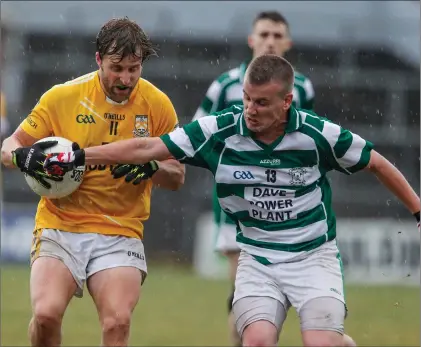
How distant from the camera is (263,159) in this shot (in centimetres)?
589

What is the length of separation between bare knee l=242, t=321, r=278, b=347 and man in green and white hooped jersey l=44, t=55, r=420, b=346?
0.09 meters

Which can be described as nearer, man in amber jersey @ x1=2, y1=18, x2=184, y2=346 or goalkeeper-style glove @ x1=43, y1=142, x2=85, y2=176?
goalkeeper-style glove @ x1=43, y1=142, x2=85, y2=176

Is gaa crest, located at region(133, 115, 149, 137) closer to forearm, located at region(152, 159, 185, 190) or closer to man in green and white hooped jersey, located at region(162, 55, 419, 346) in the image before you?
forearm, located at region(152, 159, 185, 190)

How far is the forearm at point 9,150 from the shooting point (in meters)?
6.02

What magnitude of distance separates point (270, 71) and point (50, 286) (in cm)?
177

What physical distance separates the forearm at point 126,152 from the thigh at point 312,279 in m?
0.99

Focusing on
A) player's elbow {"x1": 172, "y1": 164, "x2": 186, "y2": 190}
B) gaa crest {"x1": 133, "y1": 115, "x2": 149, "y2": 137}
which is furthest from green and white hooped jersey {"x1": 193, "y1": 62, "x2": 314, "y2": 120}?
gaa crest {"x1": 133, "y1": 115, "x2": 149, "y2": 137}

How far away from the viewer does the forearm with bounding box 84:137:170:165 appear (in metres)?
5.76

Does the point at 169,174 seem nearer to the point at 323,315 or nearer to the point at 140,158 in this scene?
the point at 140,158

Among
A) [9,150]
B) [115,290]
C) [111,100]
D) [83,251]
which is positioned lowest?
[115,290]

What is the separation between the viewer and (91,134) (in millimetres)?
6223

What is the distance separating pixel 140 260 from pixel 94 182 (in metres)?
0.56

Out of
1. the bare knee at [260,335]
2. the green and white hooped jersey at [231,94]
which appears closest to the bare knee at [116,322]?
the bare knee at [260,335]

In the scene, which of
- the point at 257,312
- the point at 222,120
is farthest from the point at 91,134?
the point at 257,312
